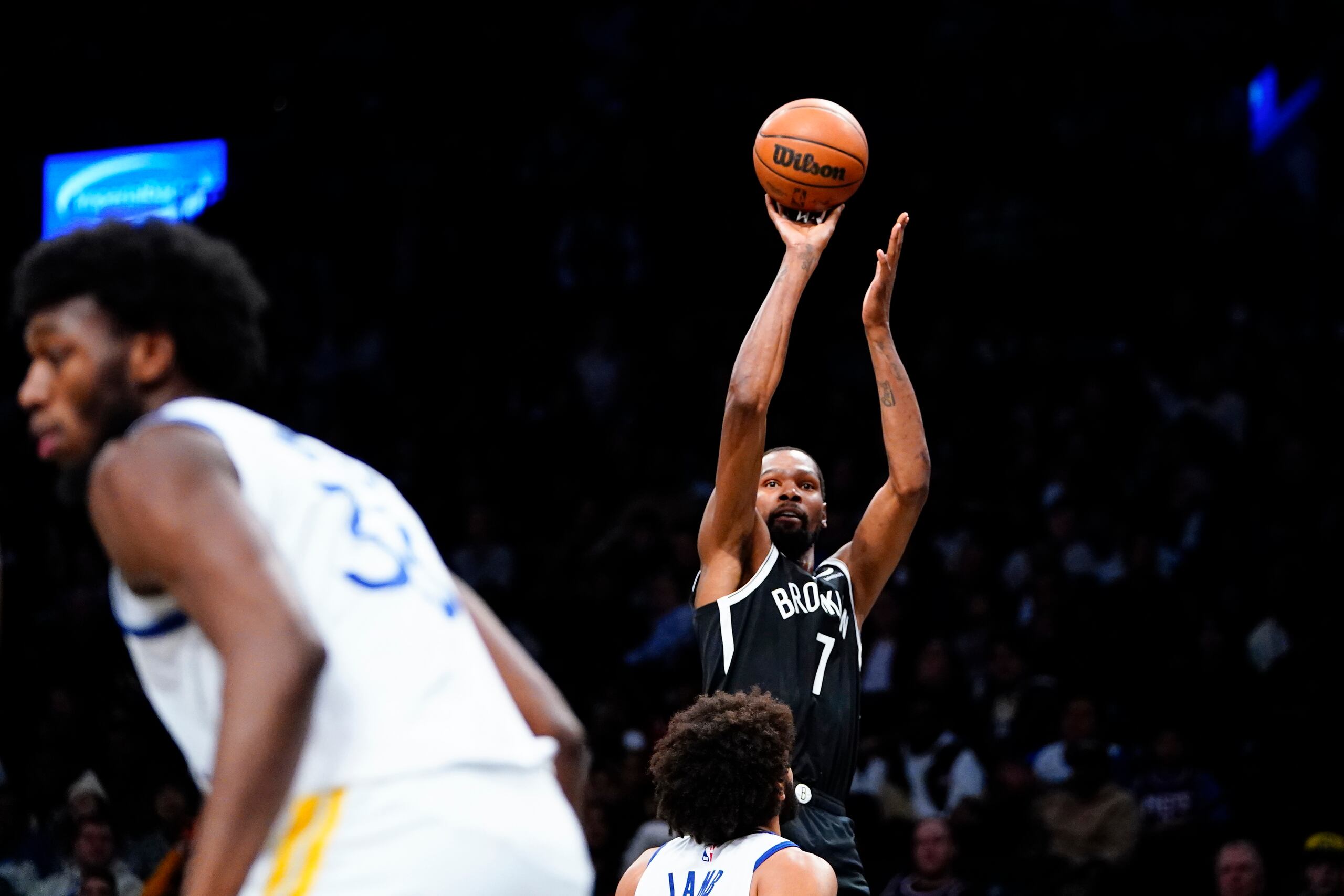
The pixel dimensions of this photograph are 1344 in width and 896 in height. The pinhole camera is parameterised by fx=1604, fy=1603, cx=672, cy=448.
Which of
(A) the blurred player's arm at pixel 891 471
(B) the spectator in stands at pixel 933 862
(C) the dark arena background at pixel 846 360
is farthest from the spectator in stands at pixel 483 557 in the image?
(A) the blurred player's arm at pixel 891 471

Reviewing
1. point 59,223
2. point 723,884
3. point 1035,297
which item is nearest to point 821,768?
point 723,884

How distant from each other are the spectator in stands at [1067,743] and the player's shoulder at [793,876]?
13.2ft

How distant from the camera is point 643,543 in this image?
408 inches

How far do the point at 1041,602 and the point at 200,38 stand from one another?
9707 millimetres

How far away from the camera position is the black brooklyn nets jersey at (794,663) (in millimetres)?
4516

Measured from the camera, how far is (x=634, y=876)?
4.52 m

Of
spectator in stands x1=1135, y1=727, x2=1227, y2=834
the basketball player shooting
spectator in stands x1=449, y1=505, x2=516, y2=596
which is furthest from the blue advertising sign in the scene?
the basketball player shooting

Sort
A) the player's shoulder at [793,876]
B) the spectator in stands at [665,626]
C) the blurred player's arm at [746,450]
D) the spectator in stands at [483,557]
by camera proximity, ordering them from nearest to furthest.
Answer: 1. the player's shoulder at [793,876]
2. the blurred player's arm at [746,450]
3. the spectator in stands at [665,626]
4. the spectator in stands at [483,557]

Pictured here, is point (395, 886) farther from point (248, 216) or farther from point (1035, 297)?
point (248, 216)

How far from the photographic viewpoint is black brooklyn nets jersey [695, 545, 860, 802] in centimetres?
452

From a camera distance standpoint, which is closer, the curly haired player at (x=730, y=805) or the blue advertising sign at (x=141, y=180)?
the curly haired player at (x=730, y=805)

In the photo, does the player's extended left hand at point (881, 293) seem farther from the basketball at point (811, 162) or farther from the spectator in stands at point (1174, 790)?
the spectator in stands at point (1174, 790)

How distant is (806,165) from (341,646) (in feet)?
11.4

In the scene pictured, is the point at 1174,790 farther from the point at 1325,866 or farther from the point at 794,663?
the point at 794,663
